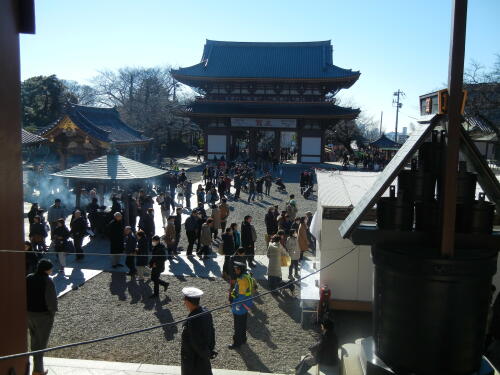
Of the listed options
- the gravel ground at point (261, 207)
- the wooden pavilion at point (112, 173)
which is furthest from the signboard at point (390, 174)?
the wooden pavilion at point (112, 173)

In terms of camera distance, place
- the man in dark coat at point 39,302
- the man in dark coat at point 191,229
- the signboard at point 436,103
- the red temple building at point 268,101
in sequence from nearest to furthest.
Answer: the signboard at point 436,103, the man in dark coat at point 39,302, the man in dark coat at point 191,229, the red temple building at point 268,101

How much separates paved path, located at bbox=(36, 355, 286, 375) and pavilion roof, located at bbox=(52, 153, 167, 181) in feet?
25.8

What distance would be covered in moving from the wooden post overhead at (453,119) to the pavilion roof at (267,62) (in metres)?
34.6

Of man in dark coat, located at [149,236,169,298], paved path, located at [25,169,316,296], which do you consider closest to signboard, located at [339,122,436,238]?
man in dark coat, located at [149,236,169,298]

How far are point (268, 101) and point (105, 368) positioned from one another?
32.4 meters

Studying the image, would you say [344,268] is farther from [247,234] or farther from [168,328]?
[168,328]

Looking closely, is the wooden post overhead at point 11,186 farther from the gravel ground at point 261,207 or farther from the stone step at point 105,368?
the gravel ground at point 261,207

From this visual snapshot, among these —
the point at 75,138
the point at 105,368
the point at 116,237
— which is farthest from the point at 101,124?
the point at 105,368

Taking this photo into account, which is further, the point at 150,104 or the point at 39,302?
the point at 150,104

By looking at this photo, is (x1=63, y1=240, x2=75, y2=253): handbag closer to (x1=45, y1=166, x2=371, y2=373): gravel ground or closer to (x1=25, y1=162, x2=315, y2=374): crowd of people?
(x1=25, y1=162, x2=315, y2=374): crowd of people

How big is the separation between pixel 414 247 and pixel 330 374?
313 centimetres

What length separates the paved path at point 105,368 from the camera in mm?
5766

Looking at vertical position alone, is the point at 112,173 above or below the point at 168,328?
above

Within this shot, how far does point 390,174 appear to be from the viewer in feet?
7.30
